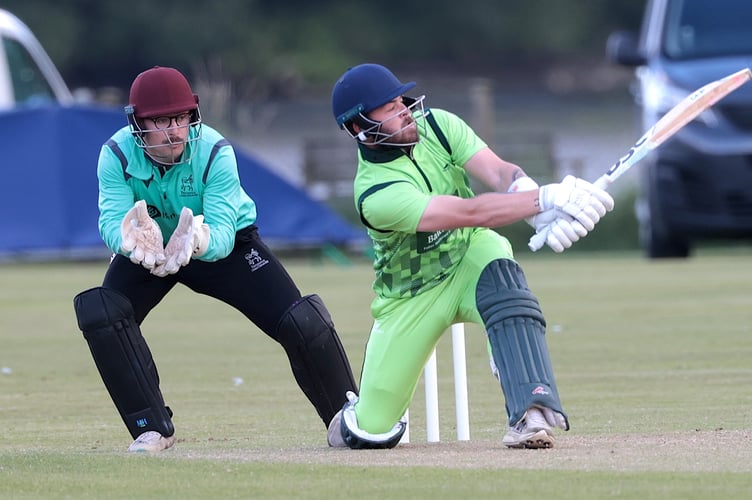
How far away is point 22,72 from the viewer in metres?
21.7

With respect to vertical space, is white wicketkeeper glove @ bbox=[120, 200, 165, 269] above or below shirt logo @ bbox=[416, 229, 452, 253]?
above

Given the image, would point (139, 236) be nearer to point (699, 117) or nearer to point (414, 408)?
point (414, 408)

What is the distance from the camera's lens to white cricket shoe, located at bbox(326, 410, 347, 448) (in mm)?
7621

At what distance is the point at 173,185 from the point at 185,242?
1.57 feet

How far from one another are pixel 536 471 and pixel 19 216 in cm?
1451

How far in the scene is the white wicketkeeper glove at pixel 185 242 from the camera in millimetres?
7273

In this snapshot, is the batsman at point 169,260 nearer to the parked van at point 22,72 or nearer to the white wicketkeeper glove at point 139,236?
the white wicketkeeper glove at point 139,236

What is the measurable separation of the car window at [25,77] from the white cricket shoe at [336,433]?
46.8 feet

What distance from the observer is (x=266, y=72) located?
4550cm

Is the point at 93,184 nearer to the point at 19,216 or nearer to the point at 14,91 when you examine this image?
the point at 19,216

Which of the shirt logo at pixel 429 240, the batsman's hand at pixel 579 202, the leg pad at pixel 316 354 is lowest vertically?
the leg pad at pixel 316 354

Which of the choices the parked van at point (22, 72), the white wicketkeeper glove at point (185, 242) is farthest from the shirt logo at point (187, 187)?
the parked van at point (22, 72)

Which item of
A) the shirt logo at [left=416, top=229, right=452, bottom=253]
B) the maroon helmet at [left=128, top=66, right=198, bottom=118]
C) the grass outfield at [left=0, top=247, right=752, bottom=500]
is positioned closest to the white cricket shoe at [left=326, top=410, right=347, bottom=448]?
the grass outfield at [left=0, top=247, right=752, bottom=500]

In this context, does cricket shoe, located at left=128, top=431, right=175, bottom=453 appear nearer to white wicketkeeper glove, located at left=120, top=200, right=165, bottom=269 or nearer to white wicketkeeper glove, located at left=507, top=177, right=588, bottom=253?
white wicketkeeper glove, located at left=120, top=200, right=165, bottom=269
